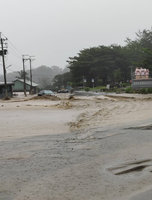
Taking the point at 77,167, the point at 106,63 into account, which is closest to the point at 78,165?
the point at 77,167

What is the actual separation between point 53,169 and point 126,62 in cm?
8319

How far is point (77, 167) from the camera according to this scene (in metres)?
5.47

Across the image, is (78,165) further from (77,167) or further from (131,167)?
(131,167)

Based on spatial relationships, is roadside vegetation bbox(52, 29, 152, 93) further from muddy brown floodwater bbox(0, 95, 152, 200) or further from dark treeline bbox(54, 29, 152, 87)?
muddy brown floodwater bbox(0, 95, 152, 200)

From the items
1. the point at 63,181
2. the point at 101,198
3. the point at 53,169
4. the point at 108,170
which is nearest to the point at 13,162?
the point at 53,169

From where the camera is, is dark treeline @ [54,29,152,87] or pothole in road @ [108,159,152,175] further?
dark treeline @ [54,29,152,87]

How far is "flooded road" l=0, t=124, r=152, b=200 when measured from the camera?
14.0 feet

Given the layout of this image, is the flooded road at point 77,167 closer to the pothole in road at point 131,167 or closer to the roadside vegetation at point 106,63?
the pothole in road at point 131,167

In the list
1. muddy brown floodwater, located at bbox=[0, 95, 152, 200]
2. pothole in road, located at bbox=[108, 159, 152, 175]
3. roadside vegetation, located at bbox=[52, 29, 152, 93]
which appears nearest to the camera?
muddy brown floodwater, located at bbox=[0, 95, 152, 200]

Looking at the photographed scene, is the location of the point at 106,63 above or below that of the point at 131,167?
above

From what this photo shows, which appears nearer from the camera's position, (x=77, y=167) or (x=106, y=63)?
(x=77, y=167)

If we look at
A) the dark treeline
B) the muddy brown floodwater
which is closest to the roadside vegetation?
the dark treeline

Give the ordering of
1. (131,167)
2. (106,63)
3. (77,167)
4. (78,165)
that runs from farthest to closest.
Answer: (106,63), (78,165), (77,167), (131,167)

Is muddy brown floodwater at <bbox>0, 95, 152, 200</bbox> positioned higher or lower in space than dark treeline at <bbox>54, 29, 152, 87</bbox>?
lower
